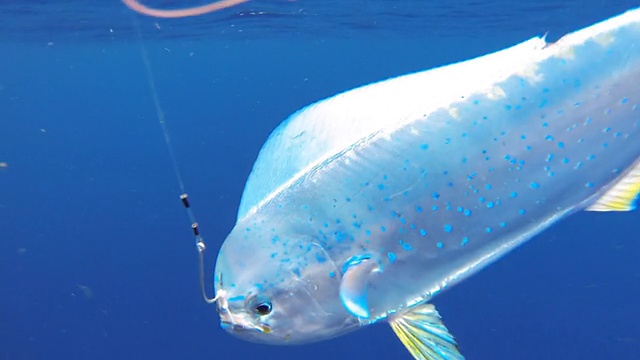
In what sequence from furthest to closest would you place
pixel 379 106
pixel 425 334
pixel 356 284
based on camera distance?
pixel 425 334
pixel 379 106
pixel 356 284

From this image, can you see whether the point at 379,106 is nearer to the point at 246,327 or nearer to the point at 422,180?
the point at 422,180

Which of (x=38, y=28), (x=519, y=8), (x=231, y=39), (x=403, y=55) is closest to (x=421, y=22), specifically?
(x=519, y=8)

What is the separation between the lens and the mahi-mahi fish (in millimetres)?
2137

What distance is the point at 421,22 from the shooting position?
2095 centimetres

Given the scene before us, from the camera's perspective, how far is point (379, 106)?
7.29 feet

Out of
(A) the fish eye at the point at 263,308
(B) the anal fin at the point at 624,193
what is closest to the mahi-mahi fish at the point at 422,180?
(A) the fish eye at the point at 263,308

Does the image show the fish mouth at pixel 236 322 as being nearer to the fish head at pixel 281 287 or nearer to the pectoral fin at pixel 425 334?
the fish head at pixel 281 287

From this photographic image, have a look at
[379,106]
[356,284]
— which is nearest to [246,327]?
[356,284]

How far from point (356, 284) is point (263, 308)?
36 cm

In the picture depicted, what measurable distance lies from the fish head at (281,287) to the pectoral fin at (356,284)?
48 millimetres

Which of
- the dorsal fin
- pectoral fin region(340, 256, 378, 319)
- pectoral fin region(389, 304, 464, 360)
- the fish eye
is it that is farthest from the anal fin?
the fish eye

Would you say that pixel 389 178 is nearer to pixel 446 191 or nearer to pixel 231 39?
pixel 446 191

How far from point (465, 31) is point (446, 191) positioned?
22.0 metres

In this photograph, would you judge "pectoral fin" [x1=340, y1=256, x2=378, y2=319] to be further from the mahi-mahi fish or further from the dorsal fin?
the dorsal fin
